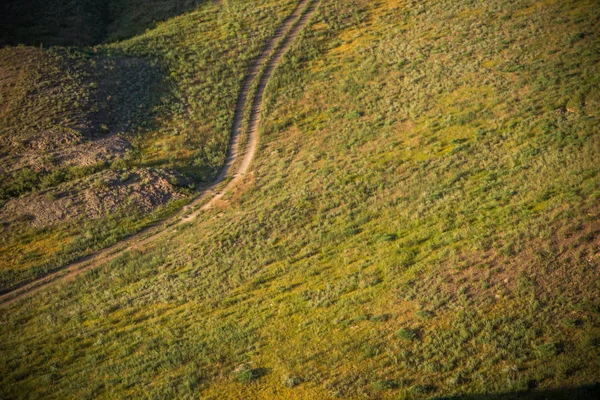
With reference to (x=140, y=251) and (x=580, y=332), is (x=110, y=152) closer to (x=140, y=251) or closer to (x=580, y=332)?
(x=140, y=251)

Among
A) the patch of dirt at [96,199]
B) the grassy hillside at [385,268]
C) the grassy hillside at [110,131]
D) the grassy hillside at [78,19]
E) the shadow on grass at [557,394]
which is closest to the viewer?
the shadow on grass at [557,394]

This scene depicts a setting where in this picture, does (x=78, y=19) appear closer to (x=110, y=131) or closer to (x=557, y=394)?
(x=110, y=131)

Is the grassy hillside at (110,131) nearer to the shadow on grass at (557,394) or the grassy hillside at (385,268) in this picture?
the grassy hillside at (385,268)

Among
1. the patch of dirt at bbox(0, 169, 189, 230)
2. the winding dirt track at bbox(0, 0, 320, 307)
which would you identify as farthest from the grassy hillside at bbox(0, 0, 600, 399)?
the patch of dirt at bbox(0, 169, 189, 230)

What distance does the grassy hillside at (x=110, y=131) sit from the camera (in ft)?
100

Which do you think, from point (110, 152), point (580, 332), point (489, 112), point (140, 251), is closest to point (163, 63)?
point (110, 152)

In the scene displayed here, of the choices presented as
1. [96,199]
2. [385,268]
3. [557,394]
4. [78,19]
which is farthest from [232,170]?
[78,19]

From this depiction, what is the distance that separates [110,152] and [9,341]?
1699 centimetres

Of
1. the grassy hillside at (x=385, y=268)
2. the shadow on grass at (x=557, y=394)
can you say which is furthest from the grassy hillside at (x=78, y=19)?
the shadow on grass at (x=557, y=394)

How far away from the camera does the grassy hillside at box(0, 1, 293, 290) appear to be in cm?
3059

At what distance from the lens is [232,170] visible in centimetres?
3631

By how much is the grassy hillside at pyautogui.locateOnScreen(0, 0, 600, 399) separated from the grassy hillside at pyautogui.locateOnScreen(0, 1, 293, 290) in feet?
12.8

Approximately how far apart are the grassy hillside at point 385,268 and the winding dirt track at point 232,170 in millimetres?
1155

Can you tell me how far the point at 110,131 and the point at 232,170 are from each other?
35.4 ft
